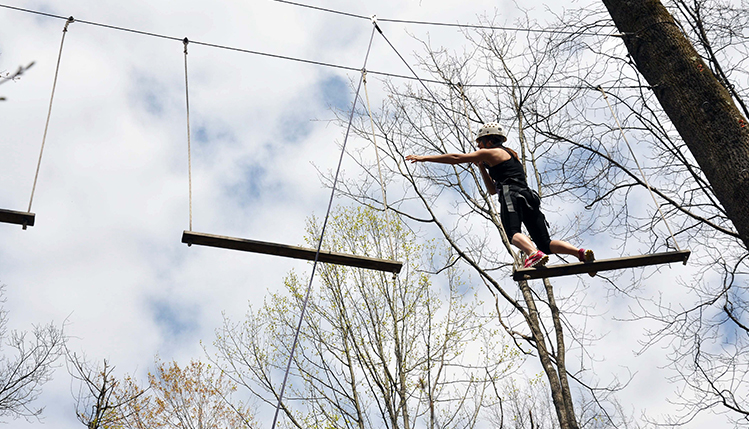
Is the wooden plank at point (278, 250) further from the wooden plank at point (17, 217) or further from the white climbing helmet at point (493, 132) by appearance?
the white climbing helmet at point (493, 132)

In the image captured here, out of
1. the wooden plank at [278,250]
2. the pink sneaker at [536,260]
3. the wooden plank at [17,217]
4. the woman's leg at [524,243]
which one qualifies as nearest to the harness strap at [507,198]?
the woman's leg at [524,243]

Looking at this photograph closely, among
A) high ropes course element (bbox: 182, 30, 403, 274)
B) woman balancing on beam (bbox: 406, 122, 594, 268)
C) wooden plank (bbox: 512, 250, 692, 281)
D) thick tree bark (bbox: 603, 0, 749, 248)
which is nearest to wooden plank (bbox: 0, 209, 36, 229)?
high ropes course element (bbox: 182, 30, 403, 274)

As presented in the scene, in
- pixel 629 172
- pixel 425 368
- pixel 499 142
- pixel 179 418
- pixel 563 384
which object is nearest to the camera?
pixel 499 142

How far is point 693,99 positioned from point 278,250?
304cm

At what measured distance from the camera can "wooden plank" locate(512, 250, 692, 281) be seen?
4184 mm

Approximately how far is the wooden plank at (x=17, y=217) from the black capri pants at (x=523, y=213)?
11.1ft

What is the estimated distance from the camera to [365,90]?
534cm

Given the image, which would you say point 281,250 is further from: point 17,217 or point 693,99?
point 693,99

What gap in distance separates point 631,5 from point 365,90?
225 centimetres

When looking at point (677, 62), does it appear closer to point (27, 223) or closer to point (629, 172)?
point (629, 172)

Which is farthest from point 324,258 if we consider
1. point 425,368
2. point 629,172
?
point 425,368

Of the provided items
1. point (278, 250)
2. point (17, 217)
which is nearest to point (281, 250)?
point (278, 250)

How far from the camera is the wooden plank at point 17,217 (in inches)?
157

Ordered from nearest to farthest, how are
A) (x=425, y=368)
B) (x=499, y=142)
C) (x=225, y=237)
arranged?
(x=225, y=237) → (x=499, y=142) → (x=425, y=368)
